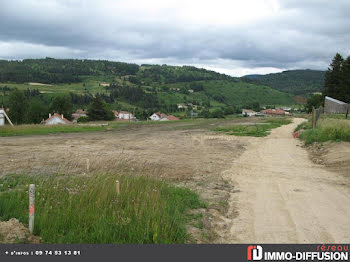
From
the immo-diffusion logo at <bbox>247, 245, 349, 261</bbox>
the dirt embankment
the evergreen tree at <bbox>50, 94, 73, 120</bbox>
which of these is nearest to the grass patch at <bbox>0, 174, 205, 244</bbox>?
the dirt embankment

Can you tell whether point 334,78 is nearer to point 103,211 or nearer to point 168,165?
point 168,165

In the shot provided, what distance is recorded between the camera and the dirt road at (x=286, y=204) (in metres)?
5.14

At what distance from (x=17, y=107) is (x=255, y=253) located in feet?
289

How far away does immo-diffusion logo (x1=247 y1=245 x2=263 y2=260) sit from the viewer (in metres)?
4.06

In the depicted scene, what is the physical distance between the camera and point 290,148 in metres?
15.4

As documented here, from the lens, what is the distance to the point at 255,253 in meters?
4.14

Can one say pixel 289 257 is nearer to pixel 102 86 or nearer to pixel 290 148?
pixel 290 148

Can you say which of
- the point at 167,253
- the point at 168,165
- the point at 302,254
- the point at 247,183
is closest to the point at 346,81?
the point at 168,165

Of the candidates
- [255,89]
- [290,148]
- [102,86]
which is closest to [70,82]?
[102,86]

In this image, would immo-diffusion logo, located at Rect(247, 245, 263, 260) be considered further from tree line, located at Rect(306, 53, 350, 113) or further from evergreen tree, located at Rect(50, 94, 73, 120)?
evergreen tree, located at Rect(50, 94, 73, 120)

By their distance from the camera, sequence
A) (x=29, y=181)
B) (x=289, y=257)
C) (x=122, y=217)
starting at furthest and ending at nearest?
(x=29, y=181) → (x=122, y=217) → (x=289, y=257)

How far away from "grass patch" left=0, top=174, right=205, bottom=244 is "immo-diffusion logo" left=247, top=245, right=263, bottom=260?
1.03 m

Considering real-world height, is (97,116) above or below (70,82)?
Result: below

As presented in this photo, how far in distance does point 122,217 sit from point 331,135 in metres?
12.3
